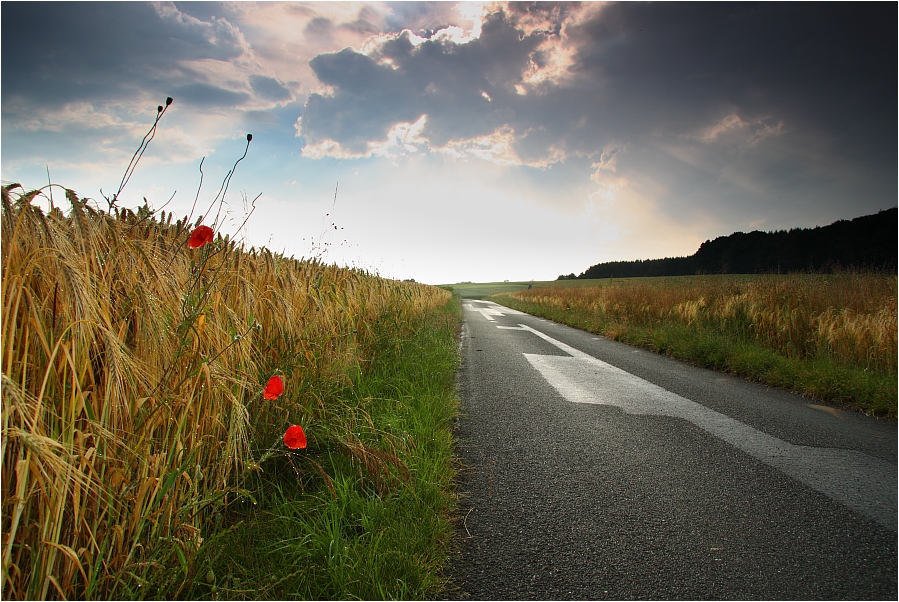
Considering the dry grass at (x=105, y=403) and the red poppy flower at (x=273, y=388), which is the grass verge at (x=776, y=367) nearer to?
the dry grass at (x=105, y=403)

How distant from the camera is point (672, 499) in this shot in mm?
2338

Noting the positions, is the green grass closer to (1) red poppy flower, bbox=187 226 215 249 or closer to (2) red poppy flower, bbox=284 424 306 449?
(2) red poppy flower, bbox=284 424 306 449

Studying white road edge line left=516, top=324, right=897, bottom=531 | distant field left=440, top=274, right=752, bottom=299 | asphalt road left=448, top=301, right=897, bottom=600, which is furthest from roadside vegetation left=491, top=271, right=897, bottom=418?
distant field left=440, top=274, right=752, bottom=299

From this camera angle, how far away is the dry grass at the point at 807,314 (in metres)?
5.59

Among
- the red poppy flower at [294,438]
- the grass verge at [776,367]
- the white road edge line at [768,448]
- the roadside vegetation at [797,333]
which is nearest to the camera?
the red poppy flower at [294,438]

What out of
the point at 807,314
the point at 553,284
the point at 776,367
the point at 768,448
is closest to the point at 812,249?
the point at 807,314

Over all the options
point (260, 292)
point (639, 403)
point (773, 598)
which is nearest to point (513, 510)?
point (773, 598)

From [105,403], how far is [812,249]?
31674 millimetres

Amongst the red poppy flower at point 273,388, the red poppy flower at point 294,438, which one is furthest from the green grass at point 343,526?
the red poppy flower at point 273,388

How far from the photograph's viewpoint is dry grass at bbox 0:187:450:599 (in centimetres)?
118

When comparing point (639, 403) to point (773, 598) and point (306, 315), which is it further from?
point (306, 315)

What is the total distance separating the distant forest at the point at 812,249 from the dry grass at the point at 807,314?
6.41 feet

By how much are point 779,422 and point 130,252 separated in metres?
4.83

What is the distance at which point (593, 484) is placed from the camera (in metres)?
2.51
